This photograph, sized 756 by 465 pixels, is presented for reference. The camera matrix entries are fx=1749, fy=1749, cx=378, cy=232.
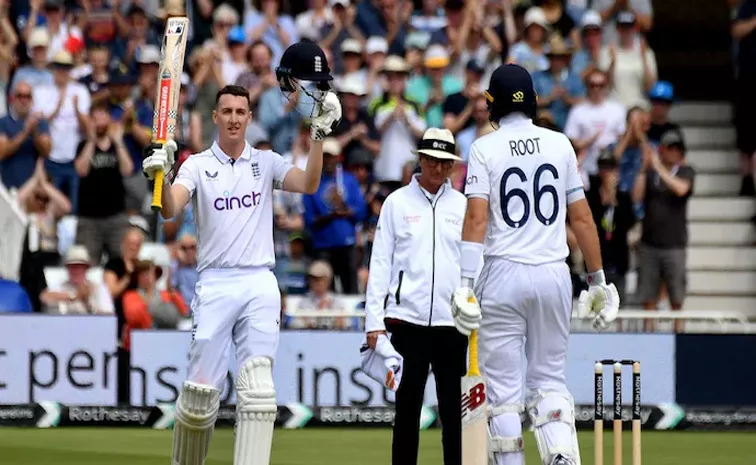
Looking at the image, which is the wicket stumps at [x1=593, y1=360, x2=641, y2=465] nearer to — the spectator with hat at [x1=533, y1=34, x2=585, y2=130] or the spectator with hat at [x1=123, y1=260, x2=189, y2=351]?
the spectator with hat at [x1=123, y1=260, x2=189, y2=351]

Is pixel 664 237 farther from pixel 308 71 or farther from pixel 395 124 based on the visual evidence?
pixel 308 71

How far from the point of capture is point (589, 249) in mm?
8844

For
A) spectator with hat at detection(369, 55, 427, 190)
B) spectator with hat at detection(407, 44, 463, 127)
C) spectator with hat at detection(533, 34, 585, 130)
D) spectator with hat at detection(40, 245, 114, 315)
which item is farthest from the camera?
spectator with hat at detection(407, 44, 463, 127)

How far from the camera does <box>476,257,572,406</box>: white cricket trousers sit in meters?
8.73

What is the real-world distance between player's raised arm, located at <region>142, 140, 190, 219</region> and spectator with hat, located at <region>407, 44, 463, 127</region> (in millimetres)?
8232

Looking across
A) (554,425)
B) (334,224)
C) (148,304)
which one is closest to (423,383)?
(554,425)

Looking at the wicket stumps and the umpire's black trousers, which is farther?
the umpire's black trousers

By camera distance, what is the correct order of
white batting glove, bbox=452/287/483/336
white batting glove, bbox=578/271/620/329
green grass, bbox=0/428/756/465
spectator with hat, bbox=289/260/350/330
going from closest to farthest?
1. white batting glove, bbox=452/287/483/336
2. white batting glove, bbox=578/271/620/329
3. green grass, bbox=0/428/756/465
4. spectator with hat, bbox=289/260/350/330

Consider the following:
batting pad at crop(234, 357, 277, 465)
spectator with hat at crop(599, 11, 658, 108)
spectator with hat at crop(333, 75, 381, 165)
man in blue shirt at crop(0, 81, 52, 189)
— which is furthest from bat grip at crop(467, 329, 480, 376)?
spectator with hat at crop(599, 11, 658, 108)

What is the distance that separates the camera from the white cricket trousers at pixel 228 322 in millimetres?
9203

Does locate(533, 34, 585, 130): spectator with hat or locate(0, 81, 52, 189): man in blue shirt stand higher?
locate(533, 34, 585, 130): spectator with hat

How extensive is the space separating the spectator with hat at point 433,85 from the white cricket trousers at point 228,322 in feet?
27.3

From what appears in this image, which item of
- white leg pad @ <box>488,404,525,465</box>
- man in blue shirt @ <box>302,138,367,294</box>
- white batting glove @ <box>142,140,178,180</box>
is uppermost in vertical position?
white batting glove @ <box>142,140,178,180</box>

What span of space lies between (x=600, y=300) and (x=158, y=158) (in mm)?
2377
